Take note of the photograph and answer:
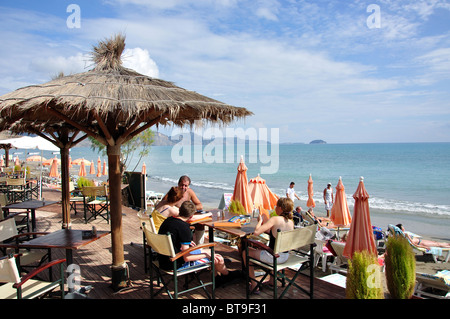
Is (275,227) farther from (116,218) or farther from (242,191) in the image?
(242,191)

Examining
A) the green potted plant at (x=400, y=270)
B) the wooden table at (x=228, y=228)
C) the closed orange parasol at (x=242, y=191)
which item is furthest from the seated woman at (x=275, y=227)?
the closed orange parasol at (x=242, y=191)

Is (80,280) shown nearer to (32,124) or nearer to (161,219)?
(161,219)

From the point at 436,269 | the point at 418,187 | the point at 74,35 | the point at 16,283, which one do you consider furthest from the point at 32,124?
the point at 418,187

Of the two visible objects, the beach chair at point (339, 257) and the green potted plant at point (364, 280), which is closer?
the green potted plant at point (364, 280)

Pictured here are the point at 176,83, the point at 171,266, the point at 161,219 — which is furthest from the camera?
the point at 176,83

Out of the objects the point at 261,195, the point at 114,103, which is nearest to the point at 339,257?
the point at 261,195

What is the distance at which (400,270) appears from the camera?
3234 millimetres

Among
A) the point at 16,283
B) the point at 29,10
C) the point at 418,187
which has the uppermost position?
the point at 29,10

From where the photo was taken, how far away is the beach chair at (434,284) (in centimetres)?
432

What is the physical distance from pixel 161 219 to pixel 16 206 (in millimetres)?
3522

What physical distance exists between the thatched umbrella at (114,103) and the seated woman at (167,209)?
533mm

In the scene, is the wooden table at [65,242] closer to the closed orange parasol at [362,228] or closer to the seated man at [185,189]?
the seated man at [185,189]

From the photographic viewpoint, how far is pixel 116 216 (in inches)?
152

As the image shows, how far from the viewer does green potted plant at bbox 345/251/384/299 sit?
296 centimetres
